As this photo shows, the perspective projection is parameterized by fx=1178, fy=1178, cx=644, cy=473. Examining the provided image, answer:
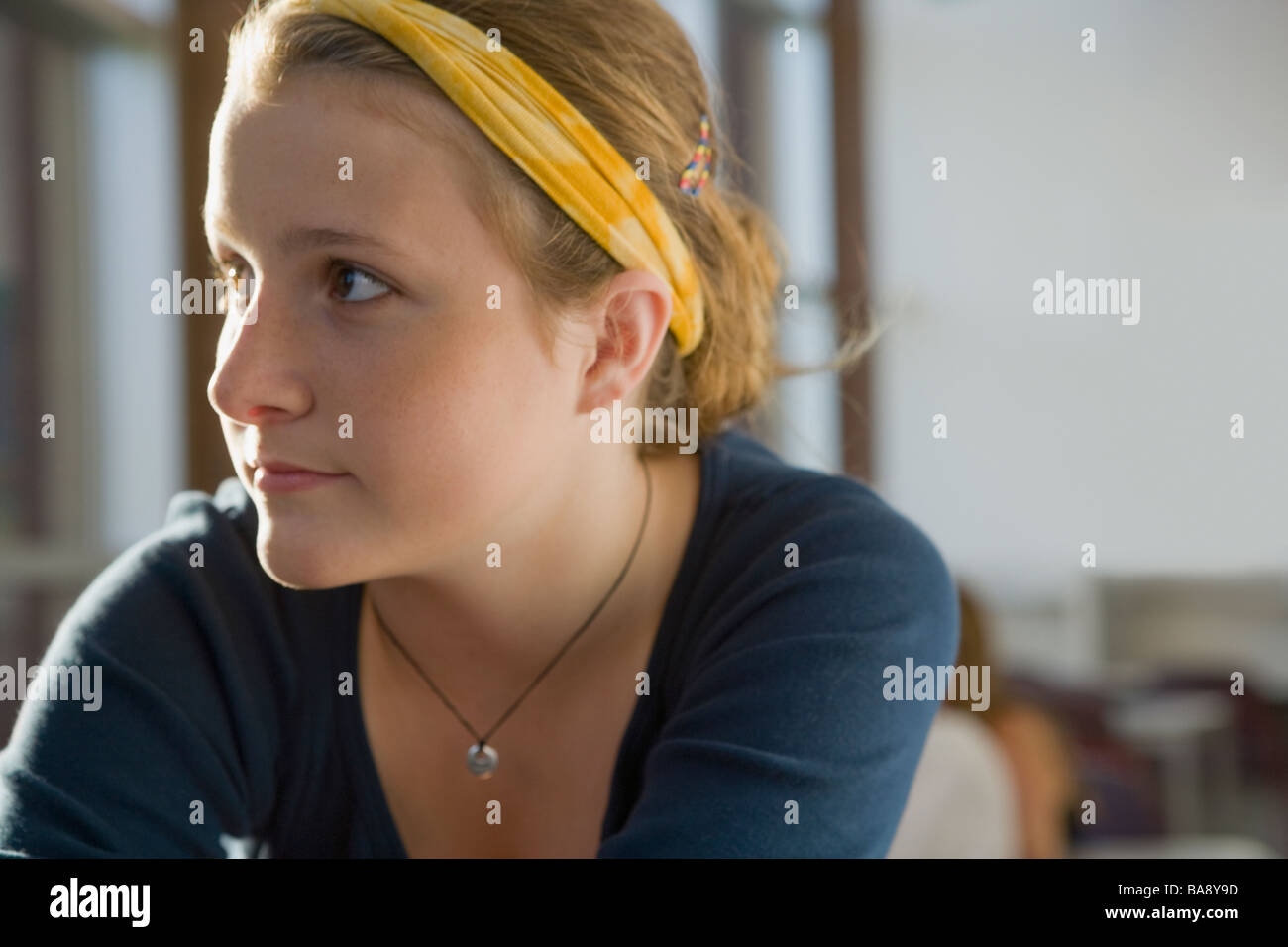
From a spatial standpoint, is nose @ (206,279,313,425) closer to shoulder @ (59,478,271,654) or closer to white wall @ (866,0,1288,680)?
shoulder @ (59,478,271,654)

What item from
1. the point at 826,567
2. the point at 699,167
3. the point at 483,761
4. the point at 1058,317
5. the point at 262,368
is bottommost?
the point at 483,761

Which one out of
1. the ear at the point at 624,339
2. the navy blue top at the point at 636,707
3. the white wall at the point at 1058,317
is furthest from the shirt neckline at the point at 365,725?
the white wall at the point at 1058,317

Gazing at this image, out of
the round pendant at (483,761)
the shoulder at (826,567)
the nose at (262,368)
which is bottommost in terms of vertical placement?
the round pendant at (483,761)

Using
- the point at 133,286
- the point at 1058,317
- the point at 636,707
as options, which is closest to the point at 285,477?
the point at 636,707

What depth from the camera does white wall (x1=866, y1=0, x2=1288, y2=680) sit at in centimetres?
322

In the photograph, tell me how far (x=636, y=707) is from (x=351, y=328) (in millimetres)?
309

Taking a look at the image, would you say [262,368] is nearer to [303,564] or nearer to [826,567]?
[303,564]

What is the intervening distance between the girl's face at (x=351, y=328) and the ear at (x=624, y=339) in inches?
3.7

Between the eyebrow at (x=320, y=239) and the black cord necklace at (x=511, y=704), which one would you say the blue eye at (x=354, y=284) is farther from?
the black cord necklace at (x=511, y=704)

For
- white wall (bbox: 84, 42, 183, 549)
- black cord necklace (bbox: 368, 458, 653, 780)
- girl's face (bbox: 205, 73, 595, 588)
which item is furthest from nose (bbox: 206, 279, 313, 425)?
white wall (bbox: 84, 42, 183, 549)

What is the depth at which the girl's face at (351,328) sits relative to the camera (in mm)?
662

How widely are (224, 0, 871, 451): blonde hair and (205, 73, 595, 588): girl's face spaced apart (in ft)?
0.06

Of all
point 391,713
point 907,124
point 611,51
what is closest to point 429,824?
point 391,713

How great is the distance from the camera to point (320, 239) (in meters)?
0.66
